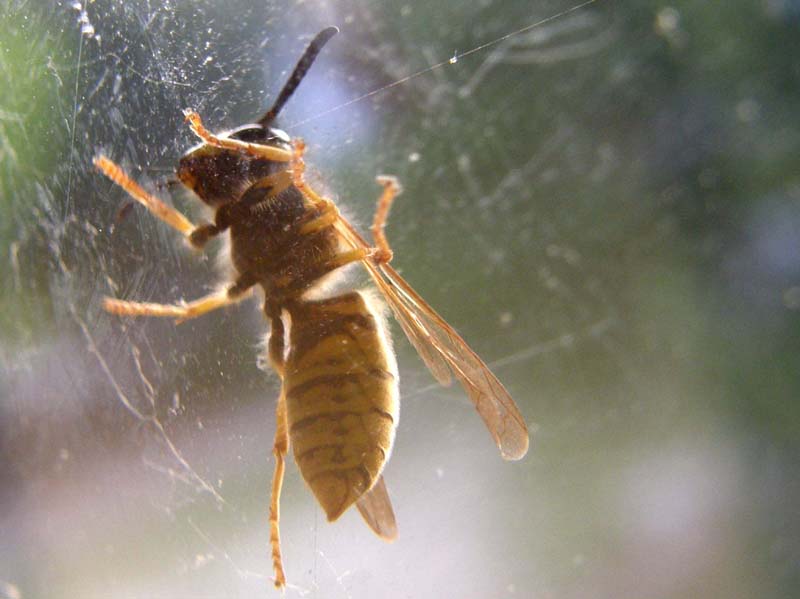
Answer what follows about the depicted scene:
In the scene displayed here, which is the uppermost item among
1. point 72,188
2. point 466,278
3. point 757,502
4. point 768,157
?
point 72,188

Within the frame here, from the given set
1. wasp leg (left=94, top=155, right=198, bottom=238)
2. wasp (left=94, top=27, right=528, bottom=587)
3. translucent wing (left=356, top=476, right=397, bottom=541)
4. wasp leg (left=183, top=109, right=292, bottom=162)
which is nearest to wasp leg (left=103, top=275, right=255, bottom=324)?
wasp (left=94, top=27, right=528, bottom=587)

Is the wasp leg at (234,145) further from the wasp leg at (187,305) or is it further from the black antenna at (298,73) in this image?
the wasp leg at (187,305)

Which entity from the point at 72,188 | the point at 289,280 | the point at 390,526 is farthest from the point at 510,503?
the point at 72,188

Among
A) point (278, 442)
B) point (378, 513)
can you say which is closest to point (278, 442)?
point (278, 442)

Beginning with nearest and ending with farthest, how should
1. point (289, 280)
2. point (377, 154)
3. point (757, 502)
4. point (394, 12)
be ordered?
point (289, 280) < point (394, 12) < point (377, 154) < point (757, 502)

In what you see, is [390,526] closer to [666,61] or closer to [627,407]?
[627,407]
